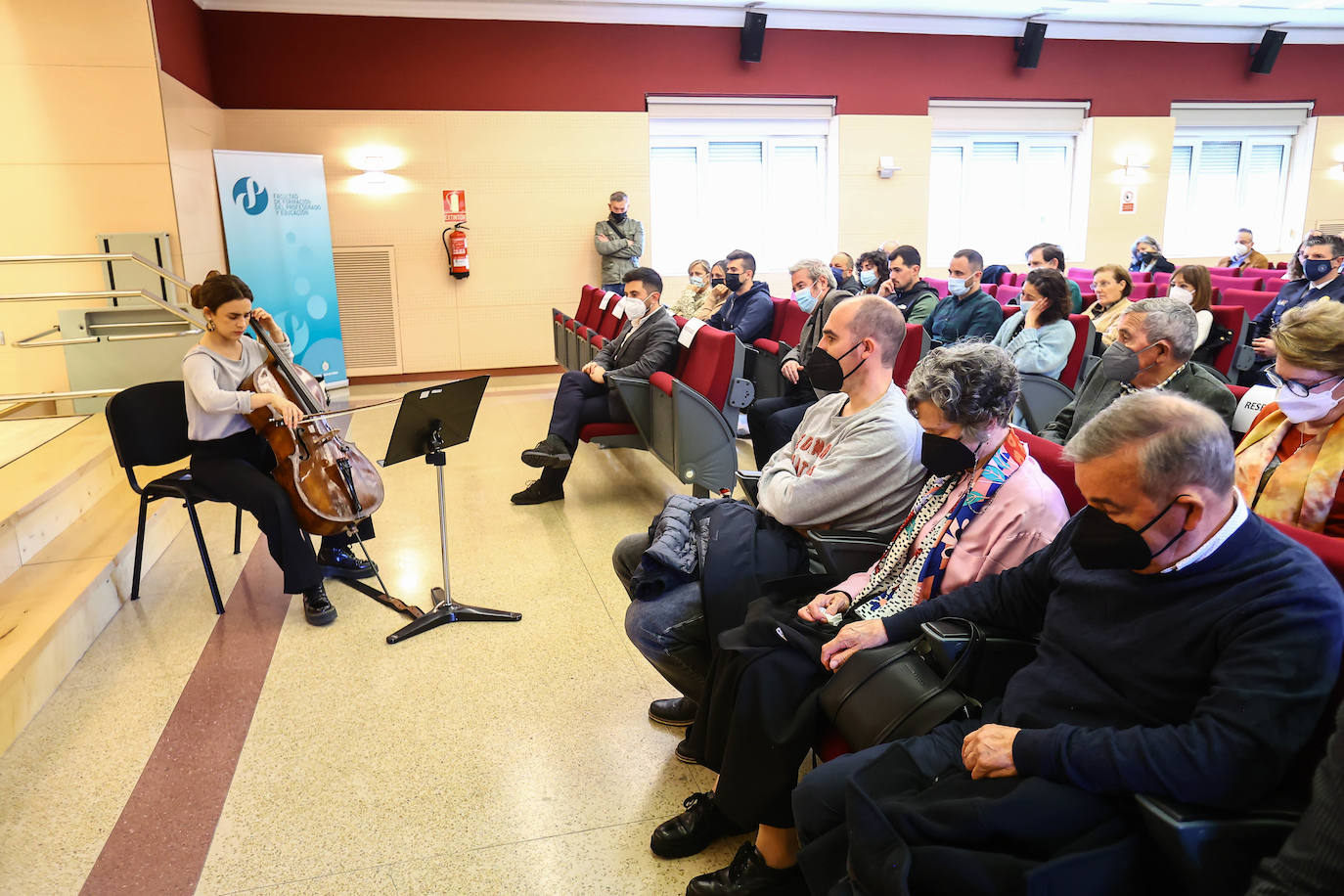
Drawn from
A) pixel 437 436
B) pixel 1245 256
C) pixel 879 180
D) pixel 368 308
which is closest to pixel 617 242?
pixel 368 308

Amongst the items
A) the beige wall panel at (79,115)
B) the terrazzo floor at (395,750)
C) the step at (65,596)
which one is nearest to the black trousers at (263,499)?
the terrazzo floor at (395,750)

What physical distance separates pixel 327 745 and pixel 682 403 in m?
2.06

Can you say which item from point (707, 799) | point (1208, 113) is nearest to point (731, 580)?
point (707, 799)

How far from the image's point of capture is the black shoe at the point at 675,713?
255cm

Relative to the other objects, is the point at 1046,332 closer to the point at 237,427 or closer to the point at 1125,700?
the point at 1125,700

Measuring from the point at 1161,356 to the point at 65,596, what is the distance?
146 inches

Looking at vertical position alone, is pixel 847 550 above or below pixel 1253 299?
below

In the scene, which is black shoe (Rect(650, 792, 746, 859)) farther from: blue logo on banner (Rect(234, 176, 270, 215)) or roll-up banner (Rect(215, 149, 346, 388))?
blue logo on banner (Rect(234, 176, 270, 215))

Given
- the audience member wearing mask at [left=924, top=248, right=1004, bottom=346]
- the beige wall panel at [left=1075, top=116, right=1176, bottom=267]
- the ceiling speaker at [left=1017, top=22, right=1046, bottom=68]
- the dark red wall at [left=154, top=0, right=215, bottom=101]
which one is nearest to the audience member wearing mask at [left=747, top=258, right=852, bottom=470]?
the audience member wearing mask at [left=924, top=248, right=1004, bottom=346]

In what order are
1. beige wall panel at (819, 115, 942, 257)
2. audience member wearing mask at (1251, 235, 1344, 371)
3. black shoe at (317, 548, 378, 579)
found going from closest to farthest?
black shoe at (317, 548, 378, 579)
audience member wearing mask at (1251, 235, 1344, 371)
beige wall panel at (819, 115, 942, 257)

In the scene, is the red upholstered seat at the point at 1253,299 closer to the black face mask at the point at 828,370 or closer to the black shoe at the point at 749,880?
the black face mask at the point at 828,370

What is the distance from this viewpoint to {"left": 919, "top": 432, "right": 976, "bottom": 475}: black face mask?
1.91 meters

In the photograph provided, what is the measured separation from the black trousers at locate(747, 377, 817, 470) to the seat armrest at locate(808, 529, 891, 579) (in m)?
2.33

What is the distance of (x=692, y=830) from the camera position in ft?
6.61
